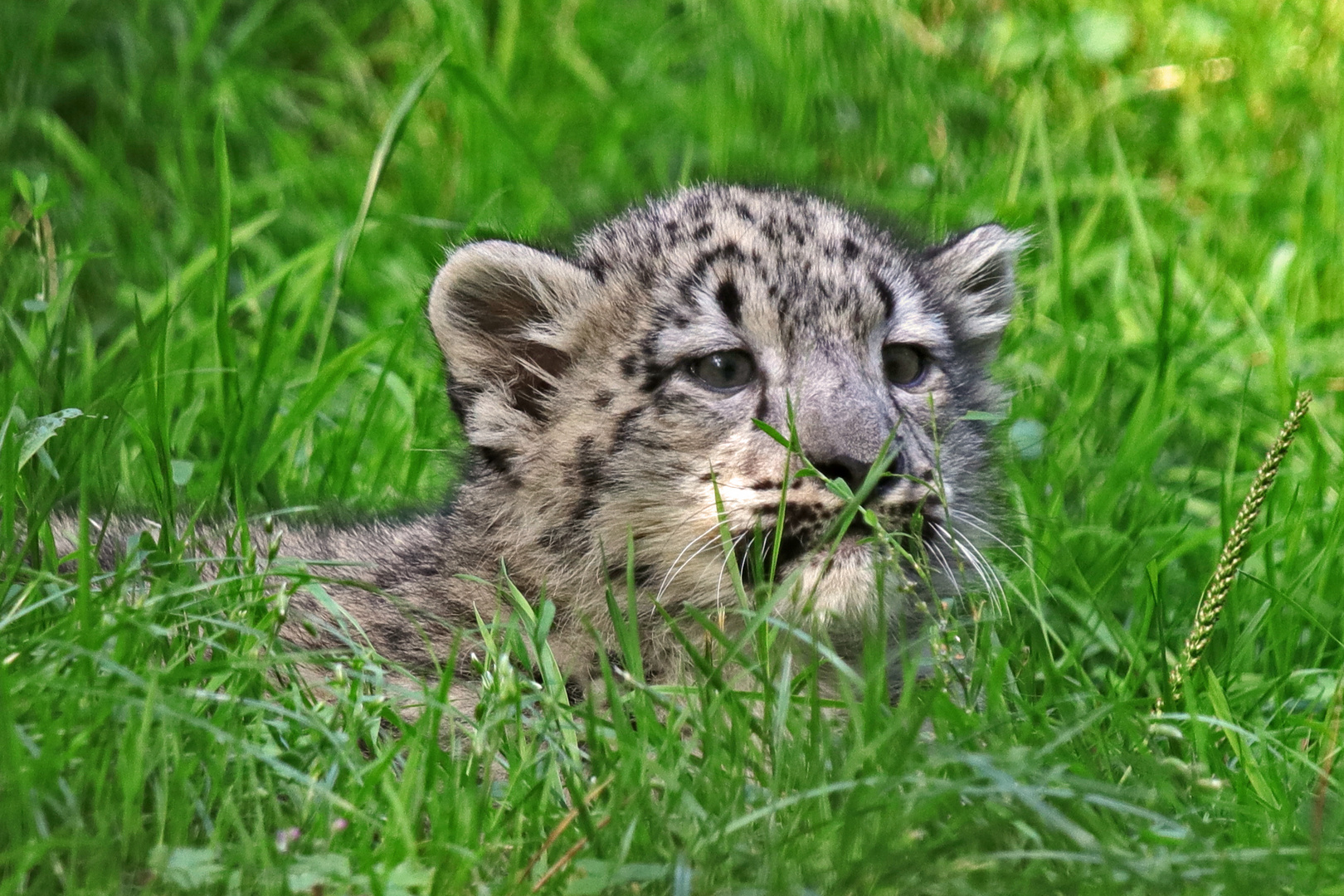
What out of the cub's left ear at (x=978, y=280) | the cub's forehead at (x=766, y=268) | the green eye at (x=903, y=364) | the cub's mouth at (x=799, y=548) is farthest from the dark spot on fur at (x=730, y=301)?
the cub's left ear at (x=978, y=280)

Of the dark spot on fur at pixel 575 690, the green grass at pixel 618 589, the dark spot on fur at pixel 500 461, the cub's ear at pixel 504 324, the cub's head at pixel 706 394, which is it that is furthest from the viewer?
the cub's ear at pixel 504 324

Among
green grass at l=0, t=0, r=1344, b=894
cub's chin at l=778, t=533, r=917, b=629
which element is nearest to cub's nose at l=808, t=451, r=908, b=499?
cub's chin at l=778, t=533, r=917, b=629

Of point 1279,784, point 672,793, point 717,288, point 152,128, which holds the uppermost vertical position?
point 152,128

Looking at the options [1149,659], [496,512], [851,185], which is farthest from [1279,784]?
[851,185]

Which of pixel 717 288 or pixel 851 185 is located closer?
pixel 717 288

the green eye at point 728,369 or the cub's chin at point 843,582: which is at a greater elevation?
the green eye at point 728,369

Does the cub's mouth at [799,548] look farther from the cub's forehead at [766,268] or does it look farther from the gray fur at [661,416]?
the cub's forehead at [766,268]

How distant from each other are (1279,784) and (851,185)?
515 cm

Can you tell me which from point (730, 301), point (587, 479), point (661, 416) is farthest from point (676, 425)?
point (730, 301)

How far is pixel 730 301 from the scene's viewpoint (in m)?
4.62

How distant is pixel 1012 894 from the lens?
121 inches

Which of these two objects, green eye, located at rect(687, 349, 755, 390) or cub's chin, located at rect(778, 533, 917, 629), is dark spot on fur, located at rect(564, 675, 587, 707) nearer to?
cub's chin, located at rect(778, 533, 917, 629)

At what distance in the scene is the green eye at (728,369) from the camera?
15.0 feet

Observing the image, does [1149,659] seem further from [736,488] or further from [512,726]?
[512,726]
